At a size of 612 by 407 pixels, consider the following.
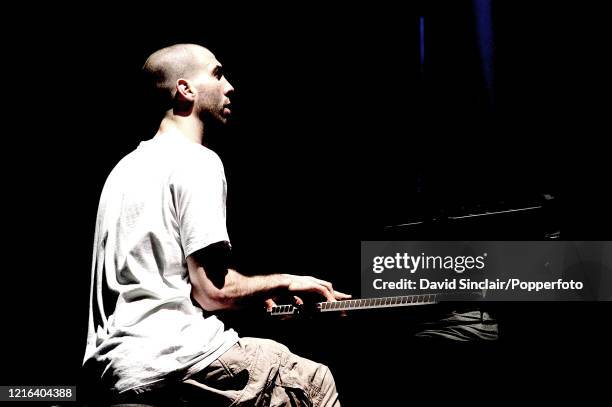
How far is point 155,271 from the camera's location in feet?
5.45

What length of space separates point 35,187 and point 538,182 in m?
2.42

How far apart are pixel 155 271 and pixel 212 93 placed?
67 cm

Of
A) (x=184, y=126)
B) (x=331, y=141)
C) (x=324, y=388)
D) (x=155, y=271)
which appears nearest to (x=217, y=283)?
(x=155, y=271)

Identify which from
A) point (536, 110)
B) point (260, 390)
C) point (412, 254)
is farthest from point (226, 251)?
point (536, 110)

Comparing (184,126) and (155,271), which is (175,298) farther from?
(184,126)

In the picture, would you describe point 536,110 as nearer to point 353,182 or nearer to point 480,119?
point 480,119

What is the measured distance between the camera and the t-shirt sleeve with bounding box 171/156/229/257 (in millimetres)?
1620

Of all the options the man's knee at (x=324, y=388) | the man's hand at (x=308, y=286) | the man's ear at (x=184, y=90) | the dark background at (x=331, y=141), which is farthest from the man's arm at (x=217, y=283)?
the dark background at (x=331, y=141)

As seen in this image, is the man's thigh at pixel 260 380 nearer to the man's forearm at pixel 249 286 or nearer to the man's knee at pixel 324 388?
the man's knee at pixel 324 388

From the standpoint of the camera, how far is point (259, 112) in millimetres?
3490

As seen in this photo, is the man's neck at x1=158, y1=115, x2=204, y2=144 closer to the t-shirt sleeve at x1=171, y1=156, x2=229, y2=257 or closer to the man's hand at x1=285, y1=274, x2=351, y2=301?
the t-shirt sleeve at x1=171, y1=156, x2=229, y2=257

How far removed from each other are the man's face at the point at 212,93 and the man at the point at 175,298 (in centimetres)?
24

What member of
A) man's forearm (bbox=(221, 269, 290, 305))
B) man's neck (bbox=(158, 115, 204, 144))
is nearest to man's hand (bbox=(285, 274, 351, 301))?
man's forearm (bbox=(221, 269, 290, 305))

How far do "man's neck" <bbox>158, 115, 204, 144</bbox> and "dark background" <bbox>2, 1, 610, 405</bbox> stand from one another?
40.3 inches
